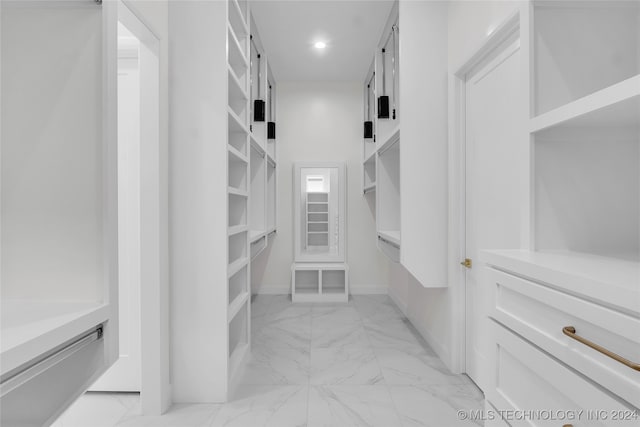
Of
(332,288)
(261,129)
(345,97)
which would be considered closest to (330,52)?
(345,97)

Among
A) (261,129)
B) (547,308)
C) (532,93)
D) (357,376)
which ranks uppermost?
(261,129)

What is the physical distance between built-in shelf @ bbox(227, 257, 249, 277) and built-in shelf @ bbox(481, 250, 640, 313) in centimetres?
146

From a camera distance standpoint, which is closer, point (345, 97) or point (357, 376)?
point (357, 376)

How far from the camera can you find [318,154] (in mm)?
4449

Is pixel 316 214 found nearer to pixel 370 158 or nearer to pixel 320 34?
pixel 370 158

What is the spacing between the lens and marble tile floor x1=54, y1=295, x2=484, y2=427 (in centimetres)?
178

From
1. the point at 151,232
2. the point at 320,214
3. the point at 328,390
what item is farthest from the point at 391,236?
the point at 151,232

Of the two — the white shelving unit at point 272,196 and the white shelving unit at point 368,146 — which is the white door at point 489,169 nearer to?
the white shelving unit at point 368,146

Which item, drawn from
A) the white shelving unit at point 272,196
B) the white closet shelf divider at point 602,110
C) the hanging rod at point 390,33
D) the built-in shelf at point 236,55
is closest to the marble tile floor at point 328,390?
the white shelving unit at point 272,196

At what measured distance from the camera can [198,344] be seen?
191 cm

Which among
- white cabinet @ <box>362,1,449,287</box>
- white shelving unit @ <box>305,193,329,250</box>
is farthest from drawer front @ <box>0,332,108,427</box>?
white shelving unit @ <box>305,193,329,250</box>

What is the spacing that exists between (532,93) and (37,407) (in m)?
1.42

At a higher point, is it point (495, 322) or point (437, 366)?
point (495, 322)

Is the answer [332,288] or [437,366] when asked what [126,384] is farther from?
[332,288]
